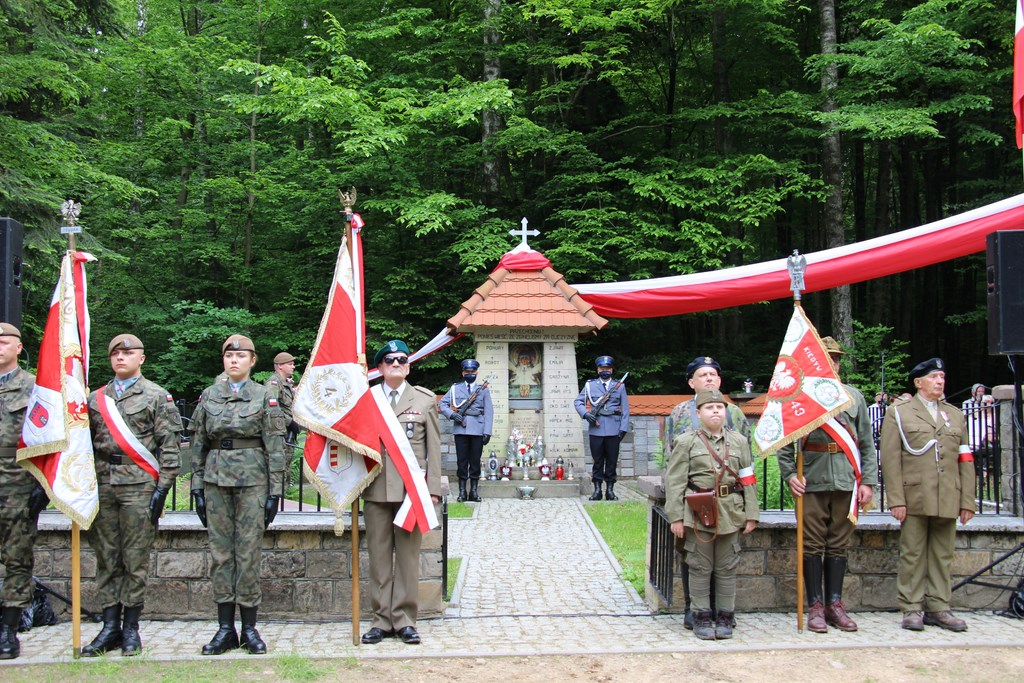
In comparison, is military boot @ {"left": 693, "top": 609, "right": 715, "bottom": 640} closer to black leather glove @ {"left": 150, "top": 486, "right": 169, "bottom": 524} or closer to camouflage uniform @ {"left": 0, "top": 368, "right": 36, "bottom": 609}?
black leather glove @ {"left": 150, "top": 486, "right": 169, "bottom": 524}

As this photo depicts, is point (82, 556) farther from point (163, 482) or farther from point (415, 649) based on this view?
point (415, 649)

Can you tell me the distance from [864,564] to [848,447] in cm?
103

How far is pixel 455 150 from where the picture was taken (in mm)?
19688

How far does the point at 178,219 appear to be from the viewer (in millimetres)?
20047

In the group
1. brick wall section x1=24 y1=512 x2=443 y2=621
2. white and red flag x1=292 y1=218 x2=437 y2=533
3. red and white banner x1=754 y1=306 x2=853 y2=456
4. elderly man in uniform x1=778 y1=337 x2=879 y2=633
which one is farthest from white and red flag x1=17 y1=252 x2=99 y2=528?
elderly man in uniform x1=778 y1=337 x2=879 y2=633

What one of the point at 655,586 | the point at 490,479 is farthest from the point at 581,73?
the point at 655,586

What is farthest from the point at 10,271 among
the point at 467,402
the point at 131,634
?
the point at 467,402

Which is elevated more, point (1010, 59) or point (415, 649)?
point (1010, 59)

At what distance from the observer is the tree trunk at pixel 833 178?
710 inches

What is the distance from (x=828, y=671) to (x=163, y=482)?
4.07 m

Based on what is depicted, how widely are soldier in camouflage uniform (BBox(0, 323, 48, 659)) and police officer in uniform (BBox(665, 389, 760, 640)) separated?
3.97 metres

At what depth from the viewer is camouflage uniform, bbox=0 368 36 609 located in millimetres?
5277

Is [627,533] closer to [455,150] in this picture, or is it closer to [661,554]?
[661,554]

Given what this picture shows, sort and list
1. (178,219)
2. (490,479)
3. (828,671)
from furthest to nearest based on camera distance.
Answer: (178,219) < (490,479) < (828,671)
